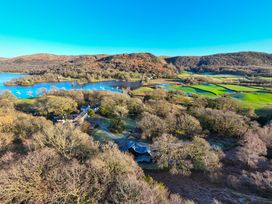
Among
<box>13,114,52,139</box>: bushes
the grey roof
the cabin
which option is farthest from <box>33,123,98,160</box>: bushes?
the grey roof

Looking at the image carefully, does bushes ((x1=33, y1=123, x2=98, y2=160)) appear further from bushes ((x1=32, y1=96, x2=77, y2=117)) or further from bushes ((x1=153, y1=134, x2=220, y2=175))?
bushes ((x1=32, y1=96, x2=77, y2=117))

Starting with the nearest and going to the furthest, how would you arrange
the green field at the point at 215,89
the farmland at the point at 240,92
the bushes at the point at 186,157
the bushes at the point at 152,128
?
the bushes at the point at 186,157
the bushes at the point at 152,128
the farmland at the point at 240,92
the green field at the point at 215,89

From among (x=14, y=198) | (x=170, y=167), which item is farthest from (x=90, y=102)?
(x=14, y=198)

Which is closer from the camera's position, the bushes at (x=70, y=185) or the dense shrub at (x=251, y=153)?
the bushes at (x=70, y=185)

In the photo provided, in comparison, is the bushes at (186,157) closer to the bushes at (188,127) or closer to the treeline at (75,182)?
the treeline at (75,182)

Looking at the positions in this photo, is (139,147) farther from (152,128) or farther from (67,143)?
(67,143)

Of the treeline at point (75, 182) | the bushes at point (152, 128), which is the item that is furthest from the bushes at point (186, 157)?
the bushes at point (152, 128)

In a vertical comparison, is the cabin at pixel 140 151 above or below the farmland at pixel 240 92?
above
